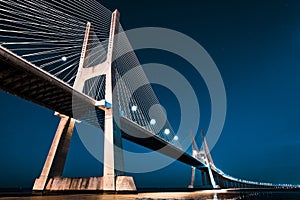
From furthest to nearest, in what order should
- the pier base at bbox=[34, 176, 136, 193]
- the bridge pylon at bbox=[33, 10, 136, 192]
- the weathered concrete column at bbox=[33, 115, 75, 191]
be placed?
the weathered concrete column at bbox=[33, 115, 75, 191] < the bridge pylon at bbox=[33, 10, 136, 192] < the pier base at bbox=[34, 176, 136, 193]

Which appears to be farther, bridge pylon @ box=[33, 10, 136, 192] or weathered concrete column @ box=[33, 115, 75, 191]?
weathered concrete column @ box=[33, 115, 75, 191]

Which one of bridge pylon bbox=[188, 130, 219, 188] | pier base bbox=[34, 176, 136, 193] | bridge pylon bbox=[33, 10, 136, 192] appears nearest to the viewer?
pier base bbox=[34, 176, 136, 193]

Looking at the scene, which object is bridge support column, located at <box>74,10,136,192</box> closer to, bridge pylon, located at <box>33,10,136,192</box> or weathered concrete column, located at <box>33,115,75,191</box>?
bridge pylon, located at <box>33,10,136,192</box>

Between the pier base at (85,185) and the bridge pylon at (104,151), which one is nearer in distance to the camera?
the pier base at (85,185)

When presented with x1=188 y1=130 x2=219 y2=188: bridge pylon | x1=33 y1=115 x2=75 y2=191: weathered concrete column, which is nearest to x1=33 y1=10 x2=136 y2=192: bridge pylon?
x1=33 y1=115 x2=75 y2=191: weathered concrete column

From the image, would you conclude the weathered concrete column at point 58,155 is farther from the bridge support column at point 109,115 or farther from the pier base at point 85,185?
the bridge support column at point 109,115

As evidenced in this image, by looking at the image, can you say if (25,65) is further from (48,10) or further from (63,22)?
(63,22)

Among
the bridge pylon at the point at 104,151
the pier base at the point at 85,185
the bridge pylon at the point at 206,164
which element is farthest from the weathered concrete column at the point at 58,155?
the bridge pylon at the point at 206,164

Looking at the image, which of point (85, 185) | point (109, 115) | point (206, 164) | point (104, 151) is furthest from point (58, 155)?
point (206, 164)

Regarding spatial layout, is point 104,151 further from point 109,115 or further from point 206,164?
point 206,164

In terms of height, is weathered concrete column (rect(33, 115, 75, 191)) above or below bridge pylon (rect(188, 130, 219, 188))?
below

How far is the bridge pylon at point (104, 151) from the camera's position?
1688cm

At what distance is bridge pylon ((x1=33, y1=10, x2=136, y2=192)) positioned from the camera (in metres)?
16.9

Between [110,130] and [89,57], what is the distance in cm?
786
